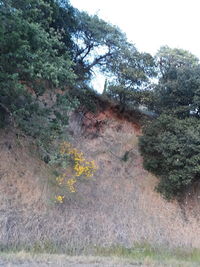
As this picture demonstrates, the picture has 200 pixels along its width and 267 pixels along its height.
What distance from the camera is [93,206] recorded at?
8695mm

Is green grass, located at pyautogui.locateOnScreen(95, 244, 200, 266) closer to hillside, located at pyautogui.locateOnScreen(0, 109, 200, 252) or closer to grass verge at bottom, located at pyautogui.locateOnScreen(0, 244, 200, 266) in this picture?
grass verge at bottom, located at pyautogui.locateOnScreen(0, 244, 200, 266)

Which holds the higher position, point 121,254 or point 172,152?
point 172,152

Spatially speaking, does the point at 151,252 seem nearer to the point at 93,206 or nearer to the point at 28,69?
the point at 93,206

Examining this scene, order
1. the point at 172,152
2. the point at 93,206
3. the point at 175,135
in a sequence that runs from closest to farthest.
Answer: the point at 93,206, the point at 172,152, the point at 175,135

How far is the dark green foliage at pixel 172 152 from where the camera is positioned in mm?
9305

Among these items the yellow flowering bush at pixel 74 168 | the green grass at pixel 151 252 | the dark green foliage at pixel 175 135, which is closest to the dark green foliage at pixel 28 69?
the yellow flowering bush at pixel 74 168

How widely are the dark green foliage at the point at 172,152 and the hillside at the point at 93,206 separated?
0.52m

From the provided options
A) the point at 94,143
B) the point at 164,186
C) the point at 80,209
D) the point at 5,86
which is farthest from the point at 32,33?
the point at 164,186

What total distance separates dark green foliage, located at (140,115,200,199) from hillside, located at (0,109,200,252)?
0.52 m

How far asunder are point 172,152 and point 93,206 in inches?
143

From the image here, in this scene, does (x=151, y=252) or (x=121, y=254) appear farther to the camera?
(x=151, y=252)

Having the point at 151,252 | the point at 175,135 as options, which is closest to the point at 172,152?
the point at 175,135

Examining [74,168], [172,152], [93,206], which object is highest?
[172,152]

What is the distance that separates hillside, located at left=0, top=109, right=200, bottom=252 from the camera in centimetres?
690
